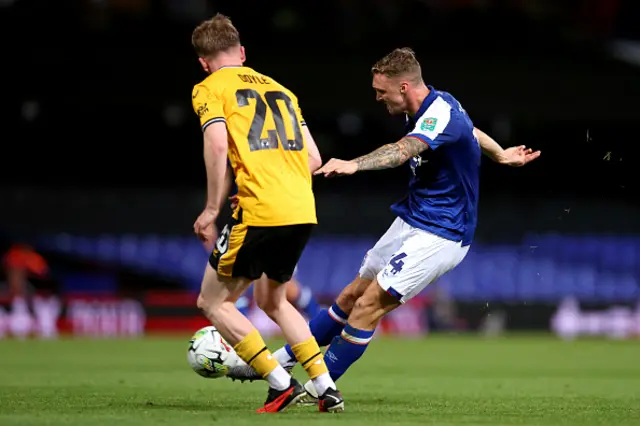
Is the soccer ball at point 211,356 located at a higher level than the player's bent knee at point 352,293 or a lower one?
lower

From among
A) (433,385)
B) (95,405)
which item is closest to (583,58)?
(433,385)

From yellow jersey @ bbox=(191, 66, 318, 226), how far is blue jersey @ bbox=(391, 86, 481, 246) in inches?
38.6

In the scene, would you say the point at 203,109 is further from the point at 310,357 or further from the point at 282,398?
the point at 282,398

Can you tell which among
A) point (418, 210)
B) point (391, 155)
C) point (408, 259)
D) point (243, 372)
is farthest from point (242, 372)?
point (391, 155)

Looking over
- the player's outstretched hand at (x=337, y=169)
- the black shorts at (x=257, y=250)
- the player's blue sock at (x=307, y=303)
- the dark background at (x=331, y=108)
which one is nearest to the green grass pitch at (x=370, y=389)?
the player's blue sock at (x=307, y=303)

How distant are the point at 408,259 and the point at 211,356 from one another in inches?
54.7

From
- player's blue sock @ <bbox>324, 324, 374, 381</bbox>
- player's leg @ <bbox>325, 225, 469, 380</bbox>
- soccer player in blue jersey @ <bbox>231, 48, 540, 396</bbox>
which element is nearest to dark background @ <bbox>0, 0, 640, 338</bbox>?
soccer player in blue jersey @ <bbox>231, 48, 540, 396</bbox>

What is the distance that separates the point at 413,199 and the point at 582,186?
1528 cm

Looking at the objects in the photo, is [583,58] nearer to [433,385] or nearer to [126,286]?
[126,286]

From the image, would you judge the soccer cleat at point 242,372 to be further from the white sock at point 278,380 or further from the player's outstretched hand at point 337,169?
the player's outstretched hand at point 337,169

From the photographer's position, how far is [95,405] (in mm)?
6934

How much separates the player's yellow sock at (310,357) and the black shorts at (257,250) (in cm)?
40

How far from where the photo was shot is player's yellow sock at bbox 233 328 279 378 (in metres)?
6.46

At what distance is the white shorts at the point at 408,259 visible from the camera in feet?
23.0
